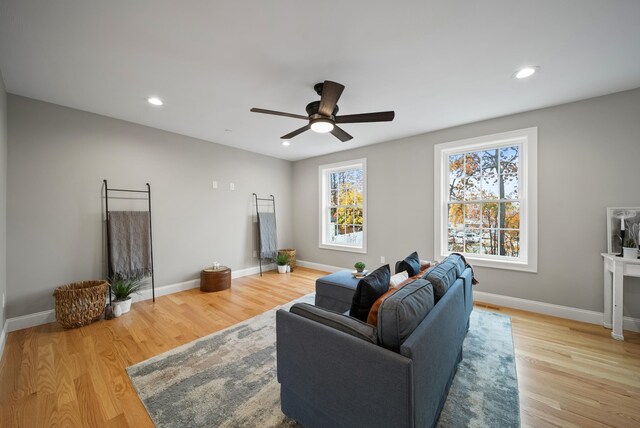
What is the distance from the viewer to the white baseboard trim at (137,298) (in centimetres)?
261

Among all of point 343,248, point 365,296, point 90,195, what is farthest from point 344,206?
point 90,195

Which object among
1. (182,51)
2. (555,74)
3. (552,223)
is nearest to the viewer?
(182,51)

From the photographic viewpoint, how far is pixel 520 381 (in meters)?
1.85

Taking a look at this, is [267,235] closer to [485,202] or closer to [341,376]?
[485,202]

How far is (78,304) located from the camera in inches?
105

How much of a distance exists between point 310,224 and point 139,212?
3.16 metres

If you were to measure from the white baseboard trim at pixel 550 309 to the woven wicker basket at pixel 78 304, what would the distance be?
15.8ft

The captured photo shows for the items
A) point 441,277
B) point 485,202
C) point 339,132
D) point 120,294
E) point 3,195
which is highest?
point 339,132

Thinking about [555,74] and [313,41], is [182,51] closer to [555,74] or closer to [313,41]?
[313,41]

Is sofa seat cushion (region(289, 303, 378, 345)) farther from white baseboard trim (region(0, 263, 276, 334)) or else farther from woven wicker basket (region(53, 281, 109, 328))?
white baseboard trim (region(0, 263, 276, 334))

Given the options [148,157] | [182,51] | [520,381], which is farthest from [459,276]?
[148,157]

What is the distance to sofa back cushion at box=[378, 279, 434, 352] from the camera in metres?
1.10

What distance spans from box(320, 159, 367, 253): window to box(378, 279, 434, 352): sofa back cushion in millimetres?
3396

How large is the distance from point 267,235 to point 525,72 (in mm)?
4493
